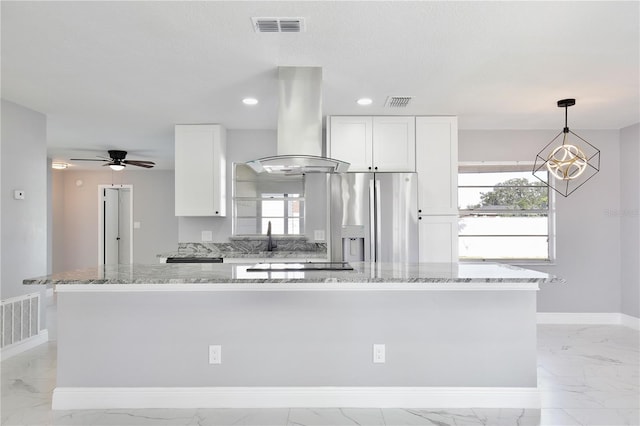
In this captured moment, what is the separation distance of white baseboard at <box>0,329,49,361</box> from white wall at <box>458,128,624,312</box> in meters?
5.07

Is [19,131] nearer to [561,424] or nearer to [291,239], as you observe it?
[291,239]

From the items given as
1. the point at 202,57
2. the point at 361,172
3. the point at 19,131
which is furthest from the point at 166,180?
the point at 202,57

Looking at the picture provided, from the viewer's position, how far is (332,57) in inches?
110

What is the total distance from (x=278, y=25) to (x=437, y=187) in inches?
105

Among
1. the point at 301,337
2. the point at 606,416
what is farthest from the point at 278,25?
the point at 606,416

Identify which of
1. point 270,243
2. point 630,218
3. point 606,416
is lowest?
point 606,416

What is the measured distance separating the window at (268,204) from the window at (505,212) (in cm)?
206

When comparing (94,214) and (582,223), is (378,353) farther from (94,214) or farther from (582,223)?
(94,214)

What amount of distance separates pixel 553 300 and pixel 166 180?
23.6 ft

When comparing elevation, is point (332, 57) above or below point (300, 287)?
above

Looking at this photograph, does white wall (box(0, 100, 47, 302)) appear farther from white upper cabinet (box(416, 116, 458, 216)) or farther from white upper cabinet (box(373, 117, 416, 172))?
white upper cabinet (box(416, 116, 458, 216))

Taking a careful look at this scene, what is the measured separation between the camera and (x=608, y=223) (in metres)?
4.97

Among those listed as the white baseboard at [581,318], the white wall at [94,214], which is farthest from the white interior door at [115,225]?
the white baseboard at [581,318]

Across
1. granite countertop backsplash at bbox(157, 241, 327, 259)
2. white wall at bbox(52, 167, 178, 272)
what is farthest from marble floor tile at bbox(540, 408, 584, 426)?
white wall at bbox(52, 167, 178, 272)
